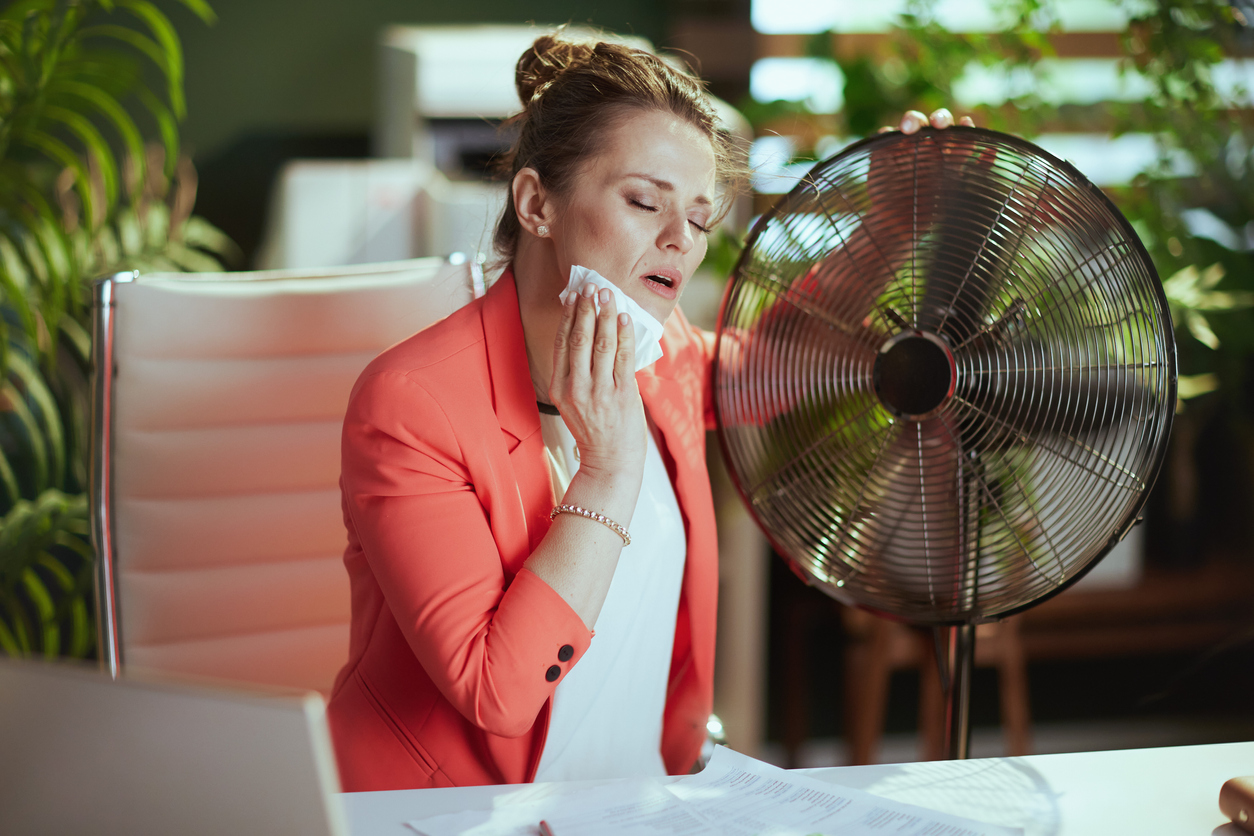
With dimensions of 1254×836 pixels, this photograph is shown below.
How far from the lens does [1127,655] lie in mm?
2855

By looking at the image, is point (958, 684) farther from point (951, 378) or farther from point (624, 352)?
point (624, 352)

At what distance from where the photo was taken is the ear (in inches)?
42.7

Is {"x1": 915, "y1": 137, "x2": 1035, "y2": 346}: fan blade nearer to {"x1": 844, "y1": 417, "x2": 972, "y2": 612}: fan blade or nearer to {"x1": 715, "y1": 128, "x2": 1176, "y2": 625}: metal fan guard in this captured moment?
{"x1": 715, "y1": 128, "x2": 1176, "y2": 625}: metal fan guard

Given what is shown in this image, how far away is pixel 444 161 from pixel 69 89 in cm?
238

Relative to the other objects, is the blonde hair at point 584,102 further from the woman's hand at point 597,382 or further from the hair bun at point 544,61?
the woman's hand at point 597,382

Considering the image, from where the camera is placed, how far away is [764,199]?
114 inches

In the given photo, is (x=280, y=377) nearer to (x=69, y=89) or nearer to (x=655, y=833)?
(x=69, y=89)

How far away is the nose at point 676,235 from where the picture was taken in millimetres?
→ 1044

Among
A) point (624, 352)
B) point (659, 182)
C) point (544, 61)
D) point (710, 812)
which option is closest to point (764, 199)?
point (544, 61)

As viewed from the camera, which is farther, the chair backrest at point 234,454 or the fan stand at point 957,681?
the chair backrest at point 234,454

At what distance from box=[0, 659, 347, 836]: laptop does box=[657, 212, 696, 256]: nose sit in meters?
0.69

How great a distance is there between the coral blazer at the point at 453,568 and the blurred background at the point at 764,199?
40 cm

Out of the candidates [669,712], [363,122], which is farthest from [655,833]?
[363,122]

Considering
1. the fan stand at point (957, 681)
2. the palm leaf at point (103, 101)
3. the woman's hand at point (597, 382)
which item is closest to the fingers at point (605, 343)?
the woman's hand at point (597, 382)
